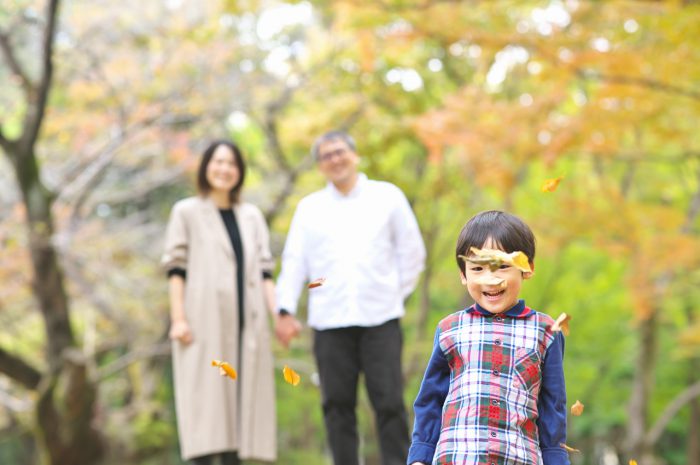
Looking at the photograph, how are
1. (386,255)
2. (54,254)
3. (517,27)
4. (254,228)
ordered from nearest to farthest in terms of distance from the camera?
(386,255) < (254,228) < (54,254) < (517,27)

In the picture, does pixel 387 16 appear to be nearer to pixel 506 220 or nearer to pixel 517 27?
pixel 517 27

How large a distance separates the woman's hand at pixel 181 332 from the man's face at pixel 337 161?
0.99 m

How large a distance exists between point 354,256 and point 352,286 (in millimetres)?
145

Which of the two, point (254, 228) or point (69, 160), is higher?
point (69, 160)

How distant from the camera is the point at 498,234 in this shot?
2182mm

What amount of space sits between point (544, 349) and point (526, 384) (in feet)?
0.34

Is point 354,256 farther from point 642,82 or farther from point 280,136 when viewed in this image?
point 280,136

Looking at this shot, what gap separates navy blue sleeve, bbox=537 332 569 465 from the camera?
2166 mm

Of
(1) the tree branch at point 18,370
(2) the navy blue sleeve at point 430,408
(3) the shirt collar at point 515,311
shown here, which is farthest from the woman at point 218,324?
(1) the tree branch at point 18,370

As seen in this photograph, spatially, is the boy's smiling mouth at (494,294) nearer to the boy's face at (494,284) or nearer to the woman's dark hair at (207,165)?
the boy's face at (494,284)

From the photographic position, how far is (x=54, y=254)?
7.57 m

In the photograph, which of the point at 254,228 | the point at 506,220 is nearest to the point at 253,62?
the point at 254,228

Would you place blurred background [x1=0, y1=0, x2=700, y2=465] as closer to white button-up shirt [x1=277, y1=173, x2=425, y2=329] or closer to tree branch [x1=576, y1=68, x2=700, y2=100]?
Answer: tree branch [x1=576, y1=68, x2=700, y2=100]

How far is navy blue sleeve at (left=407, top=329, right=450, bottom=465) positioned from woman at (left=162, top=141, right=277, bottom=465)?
1.92m
